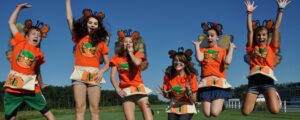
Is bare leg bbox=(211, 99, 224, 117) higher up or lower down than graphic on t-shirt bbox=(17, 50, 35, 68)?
lower down

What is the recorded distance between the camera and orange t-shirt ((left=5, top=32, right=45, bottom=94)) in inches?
253

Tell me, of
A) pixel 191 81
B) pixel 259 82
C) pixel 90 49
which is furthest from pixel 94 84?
pixel 259 82

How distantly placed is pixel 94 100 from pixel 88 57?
827 mm

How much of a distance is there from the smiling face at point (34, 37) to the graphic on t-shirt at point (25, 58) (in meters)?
0.29

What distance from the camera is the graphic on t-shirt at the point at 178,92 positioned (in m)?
6.45

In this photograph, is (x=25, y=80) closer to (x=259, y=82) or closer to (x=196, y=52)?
(x=196, y=52)

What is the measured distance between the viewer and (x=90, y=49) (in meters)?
6.43

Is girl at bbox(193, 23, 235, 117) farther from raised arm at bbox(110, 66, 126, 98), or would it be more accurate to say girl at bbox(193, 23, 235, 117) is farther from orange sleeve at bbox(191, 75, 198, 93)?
raised arm at bbox(110, 66, 126, 98)

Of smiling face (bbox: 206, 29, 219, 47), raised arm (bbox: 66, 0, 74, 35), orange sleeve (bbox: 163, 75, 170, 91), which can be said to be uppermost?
raised arm (bbox: 66, 0, 74, 35)

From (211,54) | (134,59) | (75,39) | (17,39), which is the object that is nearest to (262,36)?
(211,54)

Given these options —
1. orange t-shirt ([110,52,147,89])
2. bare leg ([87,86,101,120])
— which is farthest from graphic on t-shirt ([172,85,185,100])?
bare leg ([87,86,101,120])

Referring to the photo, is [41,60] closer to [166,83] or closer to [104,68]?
[104,68]

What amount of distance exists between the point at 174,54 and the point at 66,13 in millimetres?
2325

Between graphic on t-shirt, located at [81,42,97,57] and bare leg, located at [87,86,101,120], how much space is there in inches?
25.6
